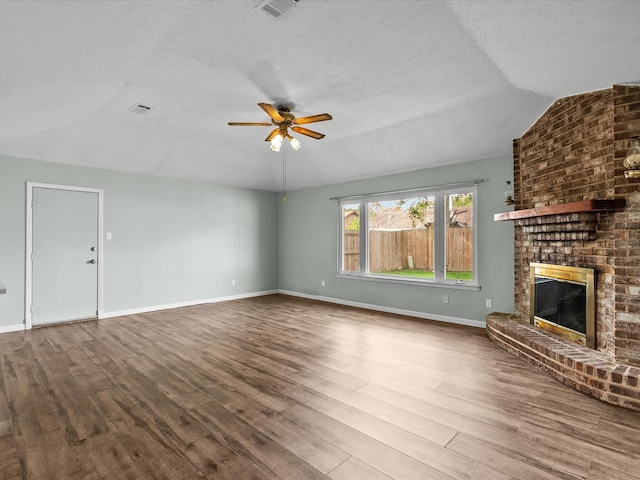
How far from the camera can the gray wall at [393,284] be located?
4.67 m

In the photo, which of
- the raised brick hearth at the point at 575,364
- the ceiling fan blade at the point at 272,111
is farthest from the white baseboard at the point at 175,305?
the raised brick hearth at the point at 575,364

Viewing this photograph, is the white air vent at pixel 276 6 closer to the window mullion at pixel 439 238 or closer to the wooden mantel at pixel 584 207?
the wooden mantel at pixel 584 207

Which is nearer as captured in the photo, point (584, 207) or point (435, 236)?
point (584, 207)

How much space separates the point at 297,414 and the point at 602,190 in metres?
3.22

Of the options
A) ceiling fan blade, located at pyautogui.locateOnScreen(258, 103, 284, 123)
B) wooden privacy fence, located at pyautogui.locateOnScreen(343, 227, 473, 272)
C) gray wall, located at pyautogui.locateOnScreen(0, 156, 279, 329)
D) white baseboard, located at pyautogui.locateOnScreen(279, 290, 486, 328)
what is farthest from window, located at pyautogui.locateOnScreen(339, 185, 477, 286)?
ceiling fan blade, located at pyautogui.locateOnScreen(258, 103, 284, 123)

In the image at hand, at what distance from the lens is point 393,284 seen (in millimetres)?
5812

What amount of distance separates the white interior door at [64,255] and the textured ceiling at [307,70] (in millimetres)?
671

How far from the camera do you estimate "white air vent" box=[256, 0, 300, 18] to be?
221 centimetres

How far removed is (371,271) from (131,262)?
4.30 m

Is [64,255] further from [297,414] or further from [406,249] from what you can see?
[406,249]

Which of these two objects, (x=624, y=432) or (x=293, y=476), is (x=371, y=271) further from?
(x=293, y=476)

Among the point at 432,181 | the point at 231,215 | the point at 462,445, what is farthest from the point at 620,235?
the point at 231,215

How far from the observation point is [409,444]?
2.03 m

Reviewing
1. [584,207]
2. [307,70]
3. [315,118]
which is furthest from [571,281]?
[307,70]
